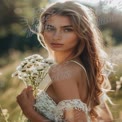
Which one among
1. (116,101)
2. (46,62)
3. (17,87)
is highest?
(46,62)

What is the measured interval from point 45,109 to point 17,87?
1.02m

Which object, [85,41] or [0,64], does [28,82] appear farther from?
[0,64]

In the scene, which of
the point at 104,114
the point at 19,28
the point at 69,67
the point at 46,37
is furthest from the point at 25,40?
the point at 69,67

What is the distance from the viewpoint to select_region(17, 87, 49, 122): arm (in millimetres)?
2822

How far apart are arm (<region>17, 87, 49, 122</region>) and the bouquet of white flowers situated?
17cm

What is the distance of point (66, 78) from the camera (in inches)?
105

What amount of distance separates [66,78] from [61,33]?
0.89ft

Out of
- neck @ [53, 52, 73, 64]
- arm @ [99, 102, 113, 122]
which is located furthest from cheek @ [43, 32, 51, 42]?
arm @ [99, 102, 113, 122]

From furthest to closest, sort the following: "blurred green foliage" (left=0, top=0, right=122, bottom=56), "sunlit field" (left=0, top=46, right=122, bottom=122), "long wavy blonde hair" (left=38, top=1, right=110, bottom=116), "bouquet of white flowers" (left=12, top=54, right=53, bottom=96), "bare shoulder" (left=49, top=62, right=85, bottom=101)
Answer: "blurred green foliage" (left=0, top=0, right=122, bottom=56), "sunlit field" (left=0, top=46, right=122, bottom=122), "bouquet of white flowers" (left=12, top=54, right=53, bottom=96), "long wavy blonde hair" (left=38, top=1, right=110, bottom=116), "bare shoulder" (left=49, top=62, right=85, bottom=101)

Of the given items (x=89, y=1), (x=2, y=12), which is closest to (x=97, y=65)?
(x=89, y=1)

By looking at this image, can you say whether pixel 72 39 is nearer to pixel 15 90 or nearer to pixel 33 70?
pixel 33 70

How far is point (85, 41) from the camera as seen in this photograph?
9.30 ft

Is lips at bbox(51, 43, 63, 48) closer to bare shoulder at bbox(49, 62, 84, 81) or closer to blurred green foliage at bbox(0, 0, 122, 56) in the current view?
bare shoulder at bbox(49, 62, 84, 81)

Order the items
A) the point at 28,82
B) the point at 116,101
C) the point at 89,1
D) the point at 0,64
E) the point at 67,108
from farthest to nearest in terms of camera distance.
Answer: the point at 0,64
the point at 116,101
the point at 89,1
the point at 28,82
the point at 67,108
